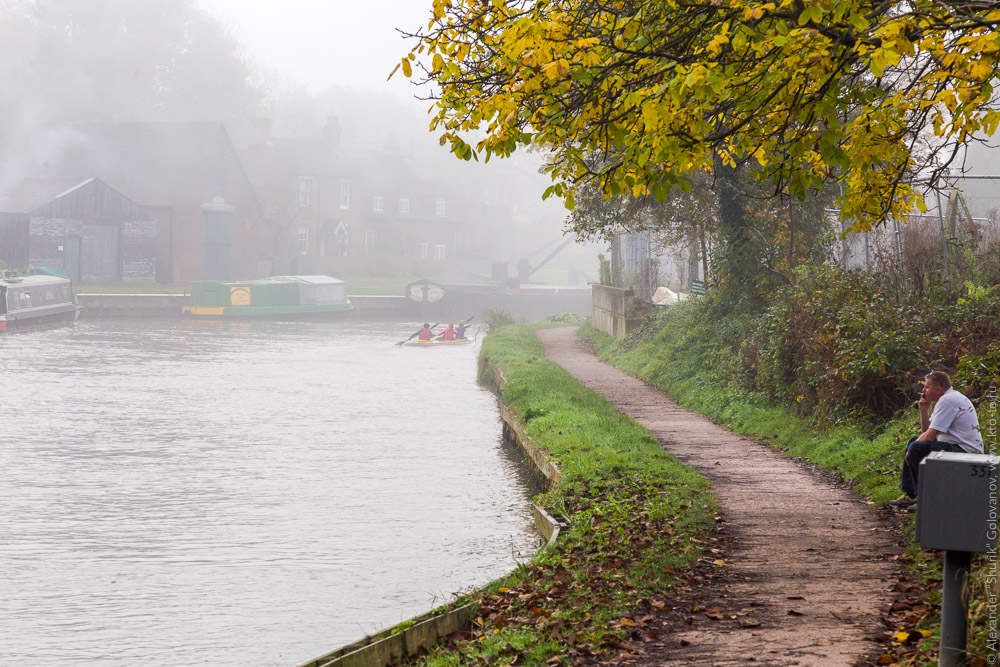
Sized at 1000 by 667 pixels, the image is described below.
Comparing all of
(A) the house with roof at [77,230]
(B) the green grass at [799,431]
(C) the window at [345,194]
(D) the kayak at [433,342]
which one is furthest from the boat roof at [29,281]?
(B) the green grass at [799,431]

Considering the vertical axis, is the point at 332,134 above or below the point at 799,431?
above

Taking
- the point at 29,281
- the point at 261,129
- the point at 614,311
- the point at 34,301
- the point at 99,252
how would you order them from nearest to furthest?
the point at 614,311 < the point at 34,301 < the point at 29,281 < the point at 99,252 < the point at 261,129

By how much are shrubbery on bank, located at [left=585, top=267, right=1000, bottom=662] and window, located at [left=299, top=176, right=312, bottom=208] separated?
55.2 m

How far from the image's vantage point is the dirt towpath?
5.89 meters

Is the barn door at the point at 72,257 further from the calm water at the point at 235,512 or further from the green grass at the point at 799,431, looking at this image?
the green grass at the point at 799,431

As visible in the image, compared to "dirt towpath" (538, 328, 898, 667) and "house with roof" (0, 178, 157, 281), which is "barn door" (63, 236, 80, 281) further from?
"dirt towpath" (538, 328, 898, 667)

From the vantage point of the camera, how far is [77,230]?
171 ft

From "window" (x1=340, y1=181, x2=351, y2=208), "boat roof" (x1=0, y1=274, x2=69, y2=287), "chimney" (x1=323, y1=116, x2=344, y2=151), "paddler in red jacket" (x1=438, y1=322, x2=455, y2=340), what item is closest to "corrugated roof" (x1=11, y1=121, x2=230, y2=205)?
"boat roof" (x1=0, y1=274, x2=69, y2=287)

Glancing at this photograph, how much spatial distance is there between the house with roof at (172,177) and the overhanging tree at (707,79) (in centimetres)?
5066

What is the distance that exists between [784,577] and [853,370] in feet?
19.0

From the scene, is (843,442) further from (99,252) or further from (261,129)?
(261,129)

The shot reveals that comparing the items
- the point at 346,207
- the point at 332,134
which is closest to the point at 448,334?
the point at 346,207

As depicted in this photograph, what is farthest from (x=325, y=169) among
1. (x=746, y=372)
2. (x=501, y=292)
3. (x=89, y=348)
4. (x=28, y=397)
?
(x=746, y=372)

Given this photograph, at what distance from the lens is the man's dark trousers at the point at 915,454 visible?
834 centimetres
